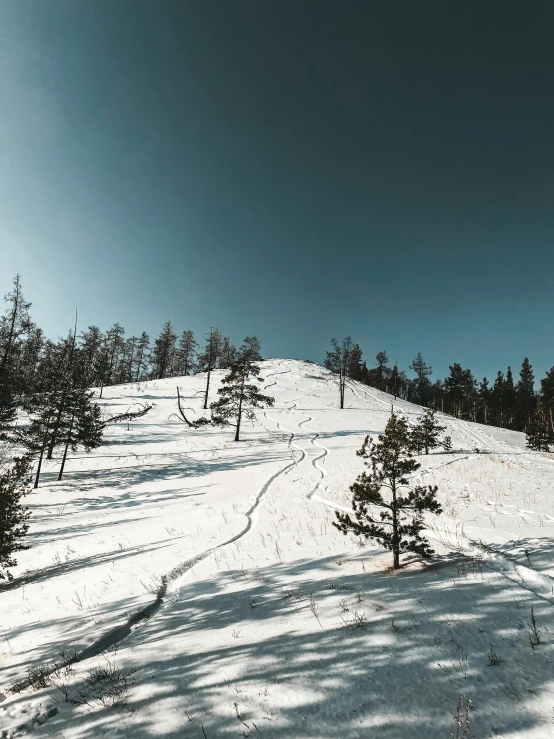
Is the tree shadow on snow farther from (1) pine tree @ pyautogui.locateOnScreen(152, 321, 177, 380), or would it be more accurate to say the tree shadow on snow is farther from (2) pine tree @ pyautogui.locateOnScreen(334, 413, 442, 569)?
(1) pine tree @ pyautogui.locateOnScreen(152, 321, 177, 380)

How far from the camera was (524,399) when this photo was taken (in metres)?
64.1

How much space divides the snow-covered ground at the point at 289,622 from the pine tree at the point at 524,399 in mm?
61529

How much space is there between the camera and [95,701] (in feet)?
10.7

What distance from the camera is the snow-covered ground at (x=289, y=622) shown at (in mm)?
2781

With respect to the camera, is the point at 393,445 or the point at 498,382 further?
the point at 498,382

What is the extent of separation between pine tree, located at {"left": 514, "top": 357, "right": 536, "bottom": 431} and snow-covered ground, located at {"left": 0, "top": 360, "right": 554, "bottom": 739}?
61.5m

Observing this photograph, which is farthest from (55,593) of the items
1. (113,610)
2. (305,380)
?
(305,380)

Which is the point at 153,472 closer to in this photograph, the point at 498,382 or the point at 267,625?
the point at 267,625

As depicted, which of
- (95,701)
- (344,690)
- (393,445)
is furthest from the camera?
(393,445)

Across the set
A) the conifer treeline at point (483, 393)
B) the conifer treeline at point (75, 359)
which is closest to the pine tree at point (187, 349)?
the conifer treeline at point (75, 359)

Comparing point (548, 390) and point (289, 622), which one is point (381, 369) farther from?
point (289, 622)

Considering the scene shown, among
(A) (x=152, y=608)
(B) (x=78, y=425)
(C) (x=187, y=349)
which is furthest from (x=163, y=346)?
(A) (x=152, y=608)

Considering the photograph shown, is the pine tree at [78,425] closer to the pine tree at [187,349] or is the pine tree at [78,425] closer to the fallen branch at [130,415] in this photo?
the fallen branch at [130,415]

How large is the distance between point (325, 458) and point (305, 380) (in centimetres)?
4971
